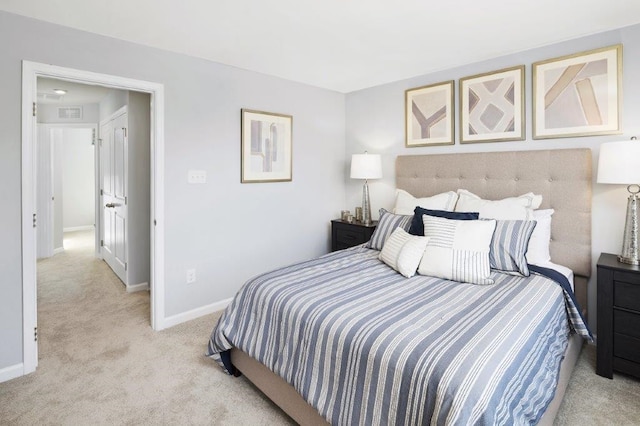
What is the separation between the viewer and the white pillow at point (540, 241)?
2.54m

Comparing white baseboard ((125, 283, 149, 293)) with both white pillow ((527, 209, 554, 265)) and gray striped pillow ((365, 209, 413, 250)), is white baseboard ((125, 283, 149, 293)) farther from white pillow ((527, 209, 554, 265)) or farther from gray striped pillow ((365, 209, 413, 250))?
white pillow ((527, 209, 554, 265))

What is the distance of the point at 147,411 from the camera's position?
1968mm

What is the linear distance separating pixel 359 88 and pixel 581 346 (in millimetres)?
3260

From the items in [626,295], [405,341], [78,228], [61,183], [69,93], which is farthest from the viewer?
[78,228]

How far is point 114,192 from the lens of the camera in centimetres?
448

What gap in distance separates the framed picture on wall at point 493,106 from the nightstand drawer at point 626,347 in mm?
1614

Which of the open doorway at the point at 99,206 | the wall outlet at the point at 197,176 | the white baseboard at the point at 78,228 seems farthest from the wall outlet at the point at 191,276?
the white baseboard at the point at 78,228

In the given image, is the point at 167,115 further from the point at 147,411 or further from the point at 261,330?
the point at 147,411

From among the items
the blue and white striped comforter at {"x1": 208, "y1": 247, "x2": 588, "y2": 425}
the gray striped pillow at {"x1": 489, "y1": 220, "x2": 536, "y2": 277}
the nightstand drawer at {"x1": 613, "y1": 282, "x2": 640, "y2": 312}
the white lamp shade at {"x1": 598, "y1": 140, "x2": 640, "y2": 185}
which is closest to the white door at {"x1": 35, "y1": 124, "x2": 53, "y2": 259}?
the blue and white striped comforter at {"x1": 208, "y1": 247, "x2": 588, "y2": 425}

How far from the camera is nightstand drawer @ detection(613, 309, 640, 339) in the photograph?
213cm

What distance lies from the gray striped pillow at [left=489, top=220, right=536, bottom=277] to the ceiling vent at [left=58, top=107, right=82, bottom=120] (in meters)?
5.76

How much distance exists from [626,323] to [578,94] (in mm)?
1662

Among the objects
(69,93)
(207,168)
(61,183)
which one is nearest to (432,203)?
(207,168)

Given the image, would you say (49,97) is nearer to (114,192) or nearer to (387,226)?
(114,192)
